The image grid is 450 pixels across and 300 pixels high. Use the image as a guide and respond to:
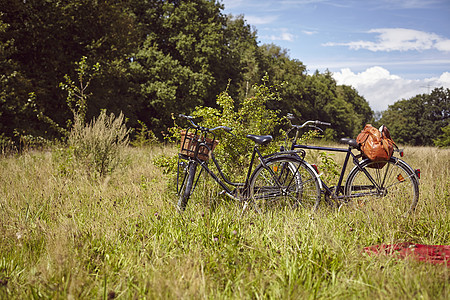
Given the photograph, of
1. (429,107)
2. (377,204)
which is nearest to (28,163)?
(377,204)

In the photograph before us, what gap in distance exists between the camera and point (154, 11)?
79.2 ft

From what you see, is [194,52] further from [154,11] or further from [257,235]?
[257,235]

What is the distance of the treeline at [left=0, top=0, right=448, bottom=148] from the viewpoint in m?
13.1

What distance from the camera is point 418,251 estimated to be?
291cm

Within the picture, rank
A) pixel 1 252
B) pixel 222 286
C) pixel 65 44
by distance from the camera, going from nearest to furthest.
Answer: pixel 222 286
pixel 1 252
pixel 65 44

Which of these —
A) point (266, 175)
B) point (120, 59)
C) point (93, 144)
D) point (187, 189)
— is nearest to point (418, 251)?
point (266, 175)

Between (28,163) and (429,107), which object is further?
(429,107)

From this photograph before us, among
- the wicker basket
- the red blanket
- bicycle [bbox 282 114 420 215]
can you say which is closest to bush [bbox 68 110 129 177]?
the wicker basket

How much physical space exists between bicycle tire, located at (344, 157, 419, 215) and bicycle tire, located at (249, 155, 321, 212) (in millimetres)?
545

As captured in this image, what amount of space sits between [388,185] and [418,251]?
5.58 ft

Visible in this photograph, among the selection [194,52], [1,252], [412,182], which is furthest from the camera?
[194,52]

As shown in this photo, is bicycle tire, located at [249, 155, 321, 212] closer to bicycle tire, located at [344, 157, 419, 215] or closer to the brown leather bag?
bicycle tire, located at [344, 157, 419, 215]

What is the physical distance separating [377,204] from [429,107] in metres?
77.4

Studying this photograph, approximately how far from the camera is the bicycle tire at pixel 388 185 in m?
4.18
